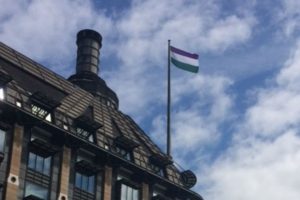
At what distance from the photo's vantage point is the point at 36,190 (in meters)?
50.8

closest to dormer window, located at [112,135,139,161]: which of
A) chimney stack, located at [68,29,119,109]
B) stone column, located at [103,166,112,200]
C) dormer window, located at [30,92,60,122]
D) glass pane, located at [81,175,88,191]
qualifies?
stone column, located at [103,166,112,200]

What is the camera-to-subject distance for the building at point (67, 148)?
50.7 m

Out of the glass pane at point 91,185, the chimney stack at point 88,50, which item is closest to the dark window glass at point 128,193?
the glass pane at point 91,185

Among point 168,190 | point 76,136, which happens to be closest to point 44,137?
point 76,136

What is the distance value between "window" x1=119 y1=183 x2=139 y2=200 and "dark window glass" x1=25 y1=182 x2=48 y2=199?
26.5ft

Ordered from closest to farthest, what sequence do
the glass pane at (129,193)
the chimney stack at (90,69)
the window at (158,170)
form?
1. the glass pane at (129,193)
2. the window at (158,170)
3. the chimney stack at (90,69)

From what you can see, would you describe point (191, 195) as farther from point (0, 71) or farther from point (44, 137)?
point (0, 71)

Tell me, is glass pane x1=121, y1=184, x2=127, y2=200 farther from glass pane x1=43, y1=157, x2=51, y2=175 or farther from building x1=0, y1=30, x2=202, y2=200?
glass pane x1=43, y1=157, x2=51, y2=175

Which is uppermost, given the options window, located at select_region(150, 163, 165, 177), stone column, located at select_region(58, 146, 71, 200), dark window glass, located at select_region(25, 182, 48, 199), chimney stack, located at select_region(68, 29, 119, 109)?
chimney stack, located at select_region(68, 29, 119, 109)

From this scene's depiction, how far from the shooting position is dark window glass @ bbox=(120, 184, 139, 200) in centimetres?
5797

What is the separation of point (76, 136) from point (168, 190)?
12555mm

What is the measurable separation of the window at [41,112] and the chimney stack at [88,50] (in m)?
23.2

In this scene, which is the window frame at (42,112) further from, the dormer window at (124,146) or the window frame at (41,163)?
the dormer window at (124,146)

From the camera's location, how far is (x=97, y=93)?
74188mm
